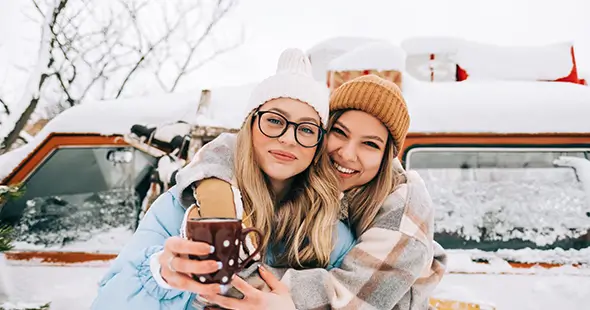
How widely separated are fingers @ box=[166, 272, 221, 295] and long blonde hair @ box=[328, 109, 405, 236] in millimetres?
691

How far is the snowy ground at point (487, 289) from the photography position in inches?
107

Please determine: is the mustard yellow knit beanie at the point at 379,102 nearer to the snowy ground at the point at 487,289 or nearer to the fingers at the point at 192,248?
the fingers at the point at 192,248

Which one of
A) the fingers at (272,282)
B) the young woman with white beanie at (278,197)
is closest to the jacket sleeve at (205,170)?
the young woman with white beanie at (278,197)

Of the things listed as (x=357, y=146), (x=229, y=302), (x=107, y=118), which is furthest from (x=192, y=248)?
(x=107, y=118)

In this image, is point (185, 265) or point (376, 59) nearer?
point (185, 265)

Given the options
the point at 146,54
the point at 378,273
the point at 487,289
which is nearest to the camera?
the point at 378,273

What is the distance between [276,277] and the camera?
129 cm

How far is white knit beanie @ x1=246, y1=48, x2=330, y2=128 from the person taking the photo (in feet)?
4.66

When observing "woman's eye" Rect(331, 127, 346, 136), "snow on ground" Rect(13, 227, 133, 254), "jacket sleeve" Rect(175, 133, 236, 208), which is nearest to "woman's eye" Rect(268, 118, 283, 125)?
"jacket sleeve" Rect(175, 133, 236, 208)

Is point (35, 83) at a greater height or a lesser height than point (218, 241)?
lesser

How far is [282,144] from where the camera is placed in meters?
1.34

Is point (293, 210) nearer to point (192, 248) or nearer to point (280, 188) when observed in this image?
point (280, 188)

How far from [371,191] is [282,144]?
410mm

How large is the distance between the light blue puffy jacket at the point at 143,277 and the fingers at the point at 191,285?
0.20 metres
